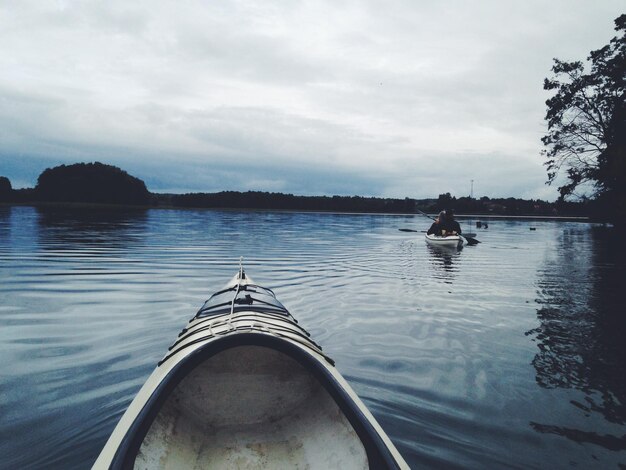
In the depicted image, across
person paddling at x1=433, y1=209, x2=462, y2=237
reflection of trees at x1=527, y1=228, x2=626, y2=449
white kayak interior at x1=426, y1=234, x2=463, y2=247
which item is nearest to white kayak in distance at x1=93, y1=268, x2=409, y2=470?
reflection of trees at x1=527, y1=228, x2=626, y2=449

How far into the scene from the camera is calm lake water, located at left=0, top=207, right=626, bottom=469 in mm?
3809

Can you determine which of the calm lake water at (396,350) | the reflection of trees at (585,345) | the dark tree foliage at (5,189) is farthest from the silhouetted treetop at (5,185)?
the reflection of trees at (585,345)

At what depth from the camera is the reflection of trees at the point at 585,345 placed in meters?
4.54

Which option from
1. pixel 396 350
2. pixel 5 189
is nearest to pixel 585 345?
pixel 396 350

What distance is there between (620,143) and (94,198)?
95623 millimetres

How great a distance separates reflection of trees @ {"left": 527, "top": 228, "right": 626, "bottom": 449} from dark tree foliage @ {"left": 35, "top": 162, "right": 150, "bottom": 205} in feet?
317

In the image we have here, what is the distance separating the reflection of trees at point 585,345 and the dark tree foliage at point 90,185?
9664 centimetres

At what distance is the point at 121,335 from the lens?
6.77 meters

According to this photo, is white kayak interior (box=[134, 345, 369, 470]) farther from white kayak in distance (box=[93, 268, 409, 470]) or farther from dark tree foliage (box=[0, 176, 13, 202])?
dark tree foliage (box=[0, 176, 13, 202])

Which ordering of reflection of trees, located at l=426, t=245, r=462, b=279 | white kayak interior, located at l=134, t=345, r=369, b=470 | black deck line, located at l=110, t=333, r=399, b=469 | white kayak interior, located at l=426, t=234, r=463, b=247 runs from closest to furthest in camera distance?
black deck line, located at l=110, t=333, r=399, b=469 → white kayak interior, located at l=134, t=345, r=369, b=470 → reflection of trees, located at l=426, t=245, r=462, b=279 → white kayak interior, located at l=426, t=234, r=463, b=247

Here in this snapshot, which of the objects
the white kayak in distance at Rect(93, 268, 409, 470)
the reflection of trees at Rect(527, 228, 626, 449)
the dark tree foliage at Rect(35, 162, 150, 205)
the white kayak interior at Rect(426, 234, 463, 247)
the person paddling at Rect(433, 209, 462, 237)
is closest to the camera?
the white kayak in distance at Rect(93, 268, 409, 470)

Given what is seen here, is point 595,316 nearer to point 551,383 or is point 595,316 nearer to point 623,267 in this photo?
point 551,383

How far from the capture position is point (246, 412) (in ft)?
12.4

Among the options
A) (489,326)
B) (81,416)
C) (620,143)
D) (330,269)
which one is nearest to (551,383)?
(489,326)
